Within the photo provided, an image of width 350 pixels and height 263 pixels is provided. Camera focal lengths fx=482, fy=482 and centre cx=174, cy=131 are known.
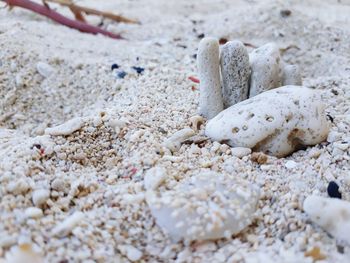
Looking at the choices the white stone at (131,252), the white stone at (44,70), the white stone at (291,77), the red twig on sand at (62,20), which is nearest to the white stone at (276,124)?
the white stone at (291,77)

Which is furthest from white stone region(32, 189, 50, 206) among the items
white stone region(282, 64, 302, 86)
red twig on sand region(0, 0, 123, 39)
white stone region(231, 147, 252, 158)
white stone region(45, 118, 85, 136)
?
red twig on sand region(0, 0, 123, 39)

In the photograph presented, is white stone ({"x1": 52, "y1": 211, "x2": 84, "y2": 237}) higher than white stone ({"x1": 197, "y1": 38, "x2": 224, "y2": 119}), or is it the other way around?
white stone ({"x1": 197, "y1": 38, "x2": 224, "y2": 119})

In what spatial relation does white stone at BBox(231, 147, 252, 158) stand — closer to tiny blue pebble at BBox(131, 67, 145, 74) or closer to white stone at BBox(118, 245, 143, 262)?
white stone at BBox(118, 245, 143, 262)

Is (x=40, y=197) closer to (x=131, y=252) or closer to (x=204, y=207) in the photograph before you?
(x=131, y=252)

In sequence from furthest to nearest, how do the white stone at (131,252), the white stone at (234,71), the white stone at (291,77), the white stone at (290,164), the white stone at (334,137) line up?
the white stone at (291,77)
the white stone at (234,71)
the white stone at (334,137)
the white stone at (290,164)
the white stone at (131,252)

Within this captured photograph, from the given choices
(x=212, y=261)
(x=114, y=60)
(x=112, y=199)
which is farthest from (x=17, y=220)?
(x=114, y=60)

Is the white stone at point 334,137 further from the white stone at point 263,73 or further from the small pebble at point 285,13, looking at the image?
the small pebble at point 285,13

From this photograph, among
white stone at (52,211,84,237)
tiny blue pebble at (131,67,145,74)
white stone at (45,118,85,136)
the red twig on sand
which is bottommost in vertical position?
white stone at (52,211,84,237)
